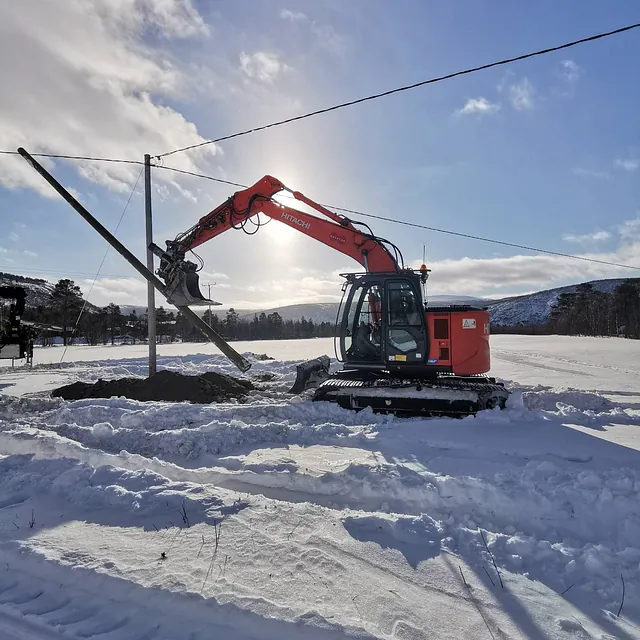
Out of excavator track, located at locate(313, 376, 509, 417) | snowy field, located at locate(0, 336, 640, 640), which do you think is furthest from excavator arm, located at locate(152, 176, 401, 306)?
snowy field, located at locate(0, 336, 640, 640)

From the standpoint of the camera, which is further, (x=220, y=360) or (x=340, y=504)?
(x=220, y=360)

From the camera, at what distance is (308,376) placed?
419 inches

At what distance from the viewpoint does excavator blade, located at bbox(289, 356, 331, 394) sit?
10.5 metres

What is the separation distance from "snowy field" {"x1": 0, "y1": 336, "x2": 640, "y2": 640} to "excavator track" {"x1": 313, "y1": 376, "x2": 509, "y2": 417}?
3.25 feet

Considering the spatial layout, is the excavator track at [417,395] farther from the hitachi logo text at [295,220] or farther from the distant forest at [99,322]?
the distant forest at [99,322]

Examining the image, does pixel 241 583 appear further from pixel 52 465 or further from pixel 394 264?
pixel 394 264

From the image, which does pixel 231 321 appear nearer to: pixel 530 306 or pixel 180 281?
pixel 180 281

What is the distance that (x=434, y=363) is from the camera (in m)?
8.56

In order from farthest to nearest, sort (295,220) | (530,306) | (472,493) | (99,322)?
(530,306) < (99,322) < (295,220) < (472,493)

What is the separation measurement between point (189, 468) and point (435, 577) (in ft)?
11.4

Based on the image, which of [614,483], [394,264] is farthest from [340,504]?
[394,264]

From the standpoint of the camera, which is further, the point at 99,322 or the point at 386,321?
the point at 99,322

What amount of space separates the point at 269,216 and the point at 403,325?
453 cm

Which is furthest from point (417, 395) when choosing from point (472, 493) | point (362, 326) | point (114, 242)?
point (114, 242)
